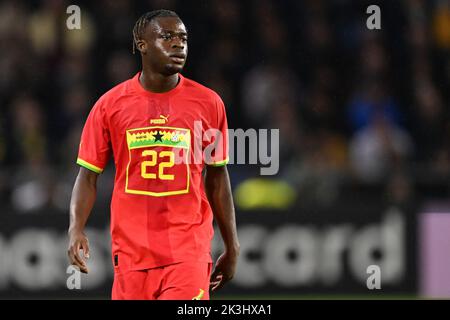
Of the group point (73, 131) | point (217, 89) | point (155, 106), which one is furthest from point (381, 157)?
point (155, 106)

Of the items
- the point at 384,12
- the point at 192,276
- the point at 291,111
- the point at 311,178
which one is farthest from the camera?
the point at 384,12

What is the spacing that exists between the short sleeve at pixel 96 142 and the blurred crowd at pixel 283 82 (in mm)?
5799

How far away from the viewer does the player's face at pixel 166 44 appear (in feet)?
20.6

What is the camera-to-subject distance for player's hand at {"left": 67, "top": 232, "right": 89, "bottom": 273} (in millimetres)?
6102

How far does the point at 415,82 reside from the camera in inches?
547

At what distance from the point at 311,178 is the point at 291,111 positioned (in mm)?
1111

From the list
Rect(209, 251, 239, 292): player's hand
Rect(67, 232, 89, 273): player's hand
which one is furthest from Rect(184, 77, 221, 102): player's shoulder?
Rect(67, 232, 89, 273): player's hand

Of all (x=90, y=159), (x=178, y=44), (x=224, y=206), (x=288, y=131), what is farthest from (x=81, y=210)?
(x=288, y=131)

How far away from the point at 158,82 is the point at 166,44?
0.24m

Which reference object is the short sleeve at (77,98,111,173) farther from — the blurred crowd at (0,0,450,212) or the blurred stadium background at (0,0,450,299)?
the blurred crowd at (0,0,450,212)

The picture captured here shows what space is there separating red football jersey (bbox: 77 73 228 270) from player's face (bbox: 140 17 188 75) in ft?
0.58

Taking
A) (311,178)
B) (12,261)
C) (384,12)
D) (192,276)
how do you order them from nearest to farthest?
(192,276) → (12,261) → (311,178) → (384,12)

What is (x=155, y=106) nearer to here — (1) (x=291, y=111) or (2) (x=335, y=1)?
(1) (x=291, y=111)

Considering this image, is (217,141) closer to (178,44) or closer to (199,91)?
(199,91)
